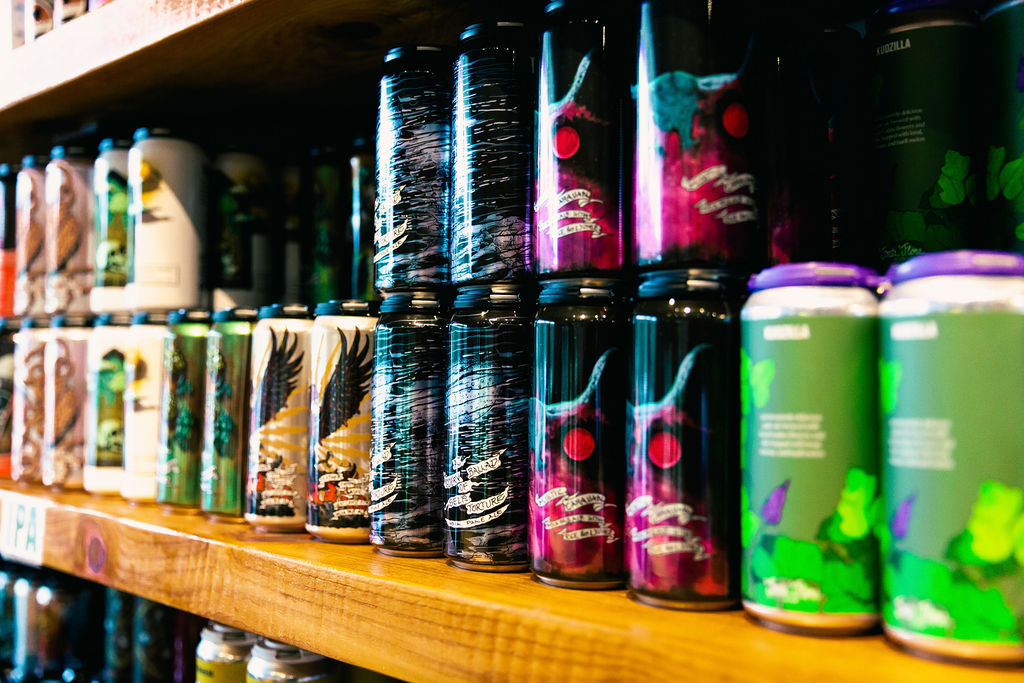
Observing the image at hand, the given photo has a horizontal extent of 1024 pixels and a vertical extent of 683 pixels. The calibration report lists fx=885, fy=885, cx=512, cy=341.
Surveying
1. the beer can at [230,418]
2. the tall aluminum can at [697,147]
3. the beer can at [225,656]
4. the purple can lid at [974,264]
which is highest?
the tall aluminum can at [697,147]

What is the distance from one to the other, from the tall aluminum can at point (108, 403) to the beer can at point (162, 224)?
0.06 m

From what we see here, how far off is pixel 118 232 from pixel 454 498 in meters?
0.86

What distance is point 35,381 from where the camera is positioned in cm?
152

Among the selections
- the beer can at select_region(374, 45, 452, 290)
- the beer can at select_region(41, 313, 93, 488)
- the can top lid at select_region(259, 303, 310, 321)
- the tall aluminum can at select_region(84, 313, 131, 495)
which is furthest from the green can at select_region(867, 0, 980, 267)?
the beer can at select_region(41, 313, 93, 488)

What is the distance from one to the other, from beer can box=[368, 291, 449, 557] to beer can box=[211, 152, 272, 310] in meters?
0.54

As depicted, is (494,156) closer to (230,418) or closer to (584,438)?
(584,438)

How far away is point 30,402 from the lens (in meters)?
1.51

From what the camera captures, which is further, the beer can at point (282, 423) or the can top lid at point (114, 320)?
the can top lid at point (114, 320)

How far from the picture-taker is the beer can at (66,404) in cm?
145

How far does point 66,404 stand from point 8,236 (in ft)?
1.62

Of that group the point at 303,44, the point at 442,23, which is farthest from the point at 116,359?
the point at 442,23

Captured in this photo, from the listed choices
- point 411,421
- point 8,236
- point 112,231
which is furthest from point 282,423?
point 8,236

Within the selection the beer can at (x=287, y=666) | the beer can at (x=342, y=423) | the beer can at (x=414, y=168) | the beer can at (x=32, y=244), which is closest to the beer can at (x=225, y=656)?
the beer can at (x=287, y=666)

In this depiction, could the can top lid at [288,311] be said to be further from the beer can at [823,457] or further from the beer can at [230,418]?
the beer can at [823,457]
